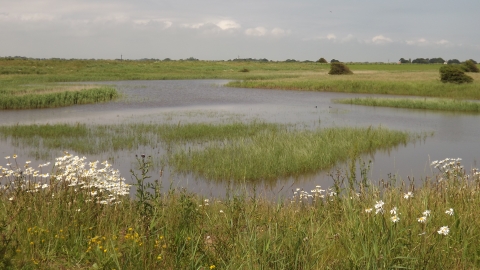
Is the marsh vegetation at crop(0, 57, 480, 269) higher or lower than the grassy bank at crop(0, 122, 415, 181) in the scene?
higher

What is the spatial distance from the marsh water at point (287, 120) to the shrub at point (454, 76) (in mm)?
10943

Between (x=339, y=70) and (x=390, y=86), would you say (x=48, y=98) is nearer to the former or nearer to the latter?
(x=390, y=86)

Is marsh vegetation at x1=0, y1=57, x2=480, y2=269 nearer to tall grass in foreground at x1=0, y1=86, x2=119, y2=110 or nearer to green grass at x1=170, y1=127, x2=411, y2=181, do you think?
green grass at x1=170, y1=127, x2=411, y2=181

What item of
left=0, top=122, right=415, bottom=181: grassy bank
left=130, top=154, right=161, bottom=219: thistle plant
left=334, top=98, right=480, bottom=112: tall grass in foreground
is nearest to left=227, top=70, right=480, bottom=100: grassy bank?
left=334, top=98, right=480, bottom=112: tall grass in foreground

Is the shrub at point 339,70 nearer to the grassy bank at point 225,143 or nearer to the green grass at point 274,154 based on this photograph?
the grassy bank at point 225,143

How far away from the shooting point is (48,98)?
26000 millimetres

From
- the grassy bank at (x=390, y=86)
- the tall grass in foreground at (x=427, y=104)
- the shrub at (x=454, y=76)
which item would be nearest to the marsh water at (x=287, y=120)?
the tall grass in foreground at (x=427, y=104)

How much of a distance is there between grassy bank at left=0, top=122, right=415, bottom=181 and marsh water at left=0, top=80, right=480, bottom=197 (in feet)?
1.52

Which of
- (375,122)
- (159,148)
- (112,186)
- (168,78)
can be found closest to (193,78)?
(168,78)

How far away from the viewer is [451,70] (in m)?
36.1

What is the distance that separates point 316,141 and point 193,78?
5256 cm

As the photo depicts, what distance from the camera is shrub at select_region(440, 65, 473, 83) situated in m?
35.5

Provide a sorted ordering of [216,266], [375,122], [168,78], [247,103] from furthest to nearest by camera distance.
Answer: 1. [168,78]
2. [247,103]
3. [375,122]
4. [216,266]

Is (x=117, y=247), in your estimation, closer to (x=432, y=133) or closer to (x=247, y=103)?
(x=432, y=133)
